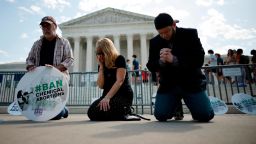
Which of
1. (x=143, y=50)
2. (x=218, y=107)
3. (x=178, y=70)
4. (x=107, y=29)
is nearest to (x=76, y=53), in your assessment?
(x=107, y=29)

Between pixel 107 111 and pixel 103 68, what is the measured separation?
786 mm

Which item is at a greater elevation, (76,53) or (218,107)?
(76,53)

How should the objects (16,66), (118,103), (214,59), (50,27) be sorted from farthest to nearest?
(16,66) < (214,59) < (50,27) < (118,103)

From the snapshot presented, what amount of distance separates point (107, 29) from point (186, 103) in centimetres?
3668

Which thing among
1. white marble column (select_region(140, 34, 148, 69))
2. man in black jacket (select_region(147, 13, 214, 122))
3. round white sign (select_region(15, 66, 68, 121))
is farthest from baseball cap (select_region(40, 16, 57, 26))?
white marble column (select_region(140, 34, 148, 69))

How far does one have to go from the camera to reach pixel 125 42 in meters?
42.8

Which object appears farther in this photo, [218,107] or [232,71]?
[232,71]

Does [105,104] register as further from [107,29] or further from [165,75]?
[107,29]

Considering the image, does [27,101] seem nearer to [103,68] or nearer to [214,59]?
[103,68]

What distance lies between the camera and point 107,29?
3853 centimetres

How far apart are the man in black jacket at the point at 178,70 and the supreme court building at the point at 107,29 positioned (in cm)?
3370

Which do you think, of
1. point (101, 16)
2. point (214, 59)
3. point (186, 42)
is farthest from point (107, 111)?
point (101, 16)

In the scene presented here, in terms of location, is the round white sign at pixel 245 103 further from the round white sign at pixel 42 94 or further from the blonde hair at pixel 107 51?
the round white sign at pixel 42 94

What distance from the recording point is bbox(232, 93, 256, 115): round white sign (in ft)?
18.5
